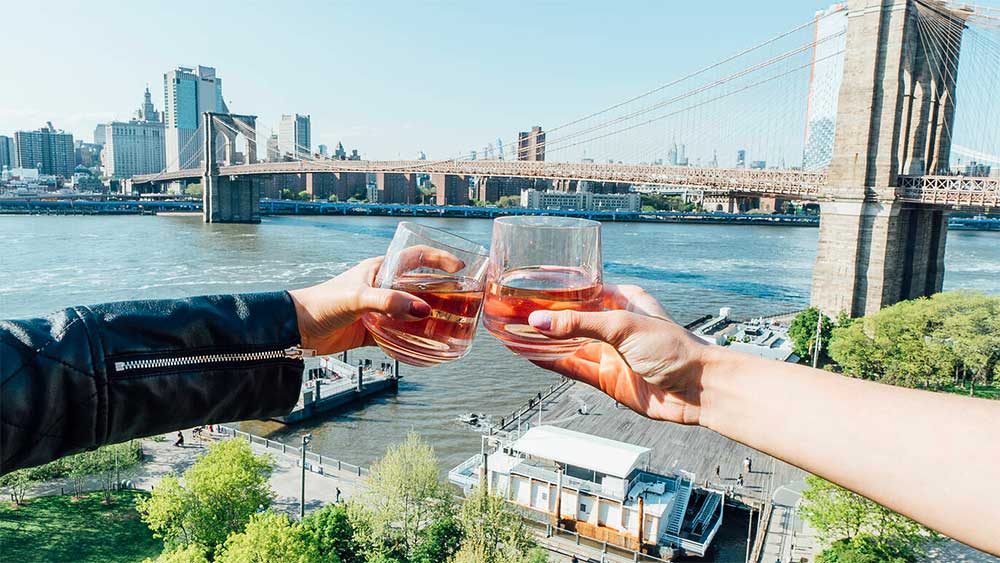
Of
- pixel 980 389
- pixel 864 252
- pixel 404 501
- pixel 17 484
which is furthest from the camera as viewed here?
pixel 864 252

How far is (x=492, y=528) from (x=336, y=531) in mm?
1434

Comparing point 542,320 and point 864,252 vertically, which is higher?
point 542,320

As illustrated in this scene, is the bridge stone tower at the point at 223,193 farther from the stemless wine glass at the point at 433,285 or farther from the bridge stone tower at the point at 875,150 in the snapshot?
the stemless wine glass at the point at 433,285

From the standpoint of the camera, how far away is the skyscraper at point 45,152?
77.2 m

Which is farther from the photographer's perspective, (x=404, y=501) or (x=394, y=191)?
(x=394, y=191)

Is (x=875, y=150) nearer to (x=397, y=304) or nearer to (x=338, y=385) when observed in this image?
(x=338, y=385)

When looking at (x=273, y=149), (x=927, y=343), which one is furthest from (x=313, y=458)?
(x=273, y=149)

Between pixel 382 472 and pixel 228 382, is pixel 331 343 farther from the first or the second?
pixel 382 472

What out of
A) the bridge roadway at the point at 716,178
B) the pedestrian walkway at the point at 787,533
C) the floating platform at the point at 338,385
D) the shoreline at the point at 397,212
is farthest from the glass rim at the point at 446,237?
the shoreline at the point at 397,212

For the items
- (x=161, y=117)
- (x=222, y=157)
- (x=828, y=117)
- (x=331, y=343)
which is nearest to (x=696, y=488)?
(x=331, y=343)

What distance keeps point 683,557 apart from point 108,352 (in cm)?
A: 781

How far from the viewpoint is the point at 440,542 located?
6918 mm

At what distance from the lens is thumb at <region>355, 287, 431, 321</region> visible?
1097 mm

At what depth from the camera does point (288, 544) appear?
5738 millimetres
